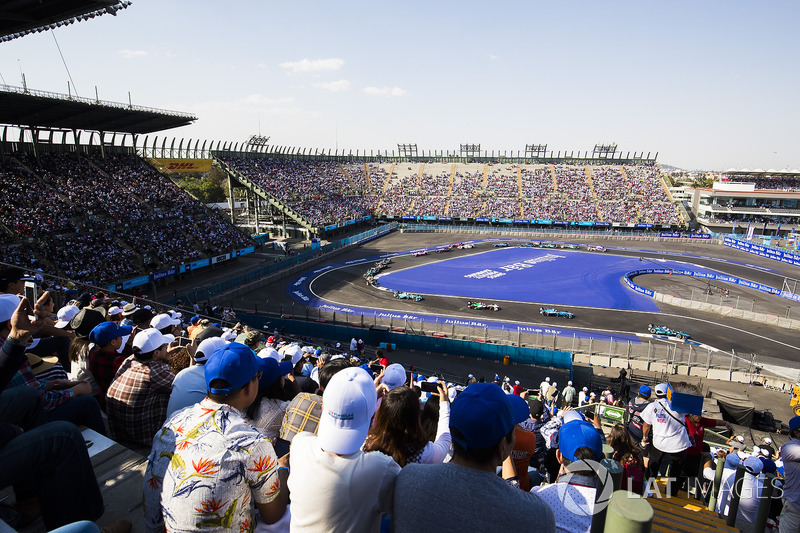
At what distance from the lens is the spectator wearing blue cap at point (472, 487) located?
2.21 meters

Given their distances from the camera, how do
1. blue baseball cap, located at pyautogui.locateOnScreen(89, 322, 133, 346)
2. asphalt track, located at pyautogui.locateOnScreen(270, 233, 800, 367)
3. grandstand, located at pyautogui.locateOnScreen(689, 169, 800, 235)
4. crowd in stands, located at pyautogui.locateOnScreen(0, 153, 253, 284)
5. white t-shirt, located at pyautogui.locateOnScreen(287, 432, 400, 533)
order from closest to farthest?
white t-shirt, located at pyautogui.locateOnScreen(287, 432, 400, 533), blue baseball cap, located at pyautogui.locateOnScreen(89, 322, 133, 346), asphalt track, located at pyautogui.locateOnScreen(270, 233, 800, 367), crowd in stands, located at pyautogui.locateOnScreen(0, 153, 253, 284), grandstand, located at pyautogui.locateOnScreen(689, 169, 800, 235)

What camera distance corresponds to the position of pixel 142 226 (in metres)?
38.9

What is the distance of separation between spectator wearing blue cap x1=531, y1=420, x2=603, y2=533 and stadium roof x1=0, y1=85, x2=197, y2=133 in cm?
4058

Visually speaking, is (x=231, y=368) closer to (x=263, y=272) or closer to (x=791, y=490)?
(x=791, y=490)

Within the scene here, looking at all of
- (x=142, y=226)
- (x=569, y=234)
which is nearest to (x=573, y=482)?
(x=142, y=226)

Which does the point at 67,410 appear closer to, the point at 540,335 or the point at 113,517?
the point at 113,517

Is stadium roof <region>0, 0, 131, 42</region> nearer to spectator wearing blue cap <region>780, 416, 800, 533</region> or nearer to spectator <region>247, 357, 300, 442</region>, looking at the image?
spectator <region>247, 357, 300, 442</region>

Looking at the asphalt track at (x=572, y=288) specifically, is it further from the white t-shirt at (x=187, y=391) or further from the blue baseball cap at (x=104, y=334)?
the white t-shirt at (x=187, y=391)

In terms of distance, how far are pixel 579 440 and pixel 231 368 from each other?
2981mm

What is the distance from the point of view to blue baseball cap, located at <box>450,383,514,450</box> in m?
2.42

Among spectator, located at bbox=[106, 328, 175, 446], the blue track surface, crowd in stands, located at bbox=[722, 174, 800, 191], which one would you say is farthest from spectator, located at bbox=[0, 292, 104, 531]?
crowd in stands, located at bbox=[722, 174, 800, 191]

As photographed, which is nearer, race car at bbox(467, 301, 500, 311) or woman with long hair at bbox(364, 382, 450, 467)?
woman with long hair at bbox(364, 382, 450, 467)

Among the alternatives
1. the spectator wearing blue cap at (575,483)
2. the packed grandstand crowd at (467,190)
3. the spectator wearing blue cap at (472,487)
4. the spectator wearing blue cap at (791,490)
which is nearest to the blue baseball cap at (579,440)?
the spectator wearing blue cap at (575,483)

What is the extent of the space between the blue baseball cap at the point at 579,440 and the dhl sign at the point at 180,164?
56.4 meters
